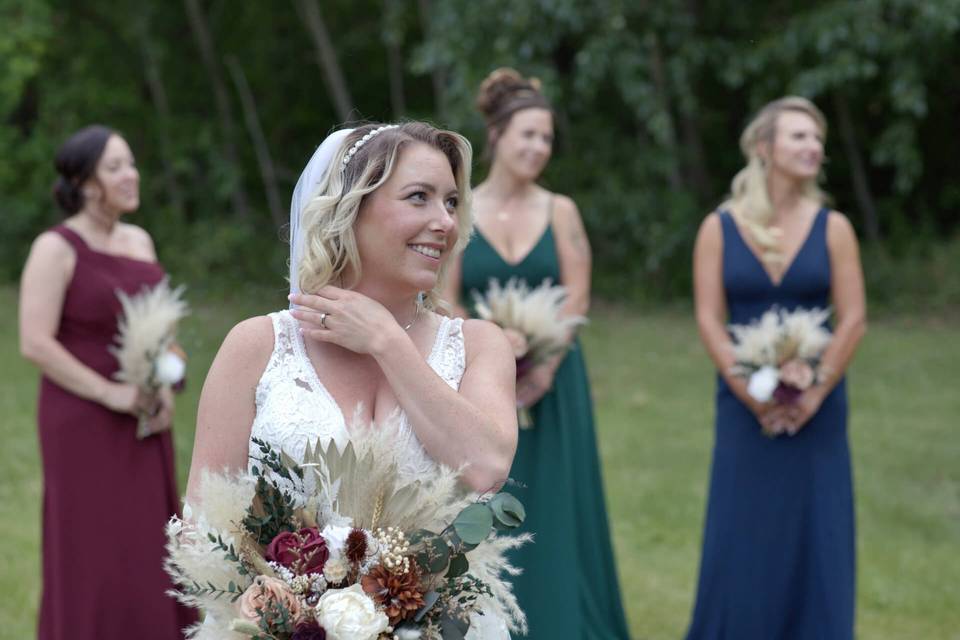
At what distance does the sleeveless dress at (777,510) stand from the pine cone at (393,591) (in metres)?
3.96

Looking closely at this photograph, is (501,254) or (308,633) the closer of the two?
(308,633)

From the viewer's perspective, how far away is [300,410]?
3.24 meters

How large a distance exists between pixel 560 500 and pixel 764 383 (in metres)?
1.16

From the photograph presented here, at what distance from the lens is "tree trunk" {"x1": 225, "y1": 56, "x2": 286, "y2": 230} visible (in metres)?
24.0

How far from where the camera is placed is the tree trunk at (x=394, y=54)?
1998 cm

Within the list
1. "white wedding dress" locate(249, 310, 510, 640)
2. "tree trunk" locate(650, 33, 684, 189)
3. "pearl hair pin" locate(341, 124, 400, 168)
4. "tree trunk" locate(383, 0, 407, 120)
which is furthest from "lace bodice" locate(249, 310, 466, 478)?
"tree trunk" locate(383, 0, 407, 120)

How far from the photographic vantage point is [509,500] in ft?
9.24

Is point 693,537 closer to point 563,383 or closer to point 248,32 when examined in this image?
point 563,383

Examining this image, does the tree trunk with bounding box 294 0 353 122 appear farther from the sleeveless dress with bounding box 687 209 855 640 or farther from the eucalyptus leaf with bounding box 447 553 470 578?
the eucalyptus leaf with bounding box 447 553 470 578

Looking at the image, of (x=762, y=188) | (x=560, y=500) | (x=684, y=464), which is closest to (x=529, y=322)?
(x=560, y=500)

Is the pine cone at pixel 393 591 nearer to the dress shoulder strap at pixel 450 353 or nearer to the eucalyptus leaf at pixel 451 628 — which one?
the eucalyptus leaf at pixel 451 628

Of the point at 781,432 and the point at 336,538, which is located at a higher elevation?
the point at 781,432

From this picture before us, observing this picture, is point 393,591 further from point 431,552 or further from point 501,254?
point 501,254

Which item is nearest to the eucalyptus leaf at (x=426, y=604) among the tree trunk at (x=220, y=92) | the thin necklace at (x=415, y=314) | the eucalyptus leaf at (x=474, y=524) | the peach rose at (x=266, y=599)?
the eucalyptus leaf at (x=474, y=524)
